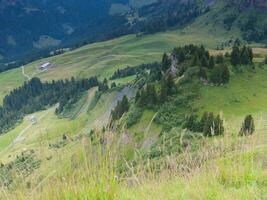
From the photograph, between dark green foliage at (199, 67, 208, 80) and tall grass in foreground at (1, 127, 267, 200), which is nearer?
tall grass in foreground at (1, 127, 267, 200)

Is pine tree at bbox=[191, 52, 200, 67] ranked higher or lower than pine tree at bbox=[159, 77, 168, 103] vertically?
higher

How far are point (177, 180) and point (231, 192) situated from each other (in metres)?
2.00

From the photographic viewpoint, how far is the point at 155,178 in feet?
41.3

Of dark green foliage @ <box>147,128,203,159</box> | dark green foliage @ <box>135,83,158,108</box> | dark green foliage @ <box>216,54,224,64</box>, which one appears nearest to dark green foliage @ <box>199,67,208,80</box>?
dark green foliage @ <box>216,54,224,64</box>

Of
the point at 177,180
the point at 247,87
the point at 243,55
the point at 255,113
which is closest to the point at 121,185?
the point at 177,180

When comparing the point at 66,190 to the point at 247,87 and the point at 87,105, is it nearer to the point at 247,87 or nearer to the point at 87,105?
the point at 247,87

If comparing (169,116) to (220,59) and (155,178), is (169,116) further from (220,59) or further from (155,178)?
(155,178)

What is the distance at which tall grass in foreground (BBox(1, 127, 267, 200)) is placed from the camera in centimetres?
1023

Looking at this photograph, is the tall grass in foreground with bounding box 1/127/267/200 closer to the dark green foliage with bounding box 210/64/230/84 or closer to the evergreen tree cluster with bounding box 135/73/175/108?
the dark green foliage with bounding box 210/64/230/84

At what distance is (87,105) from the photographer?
19212 centimetres

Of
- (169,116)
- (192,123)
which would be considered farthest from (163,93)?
(192,123)

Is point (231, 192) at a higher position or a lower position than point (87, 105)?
higher

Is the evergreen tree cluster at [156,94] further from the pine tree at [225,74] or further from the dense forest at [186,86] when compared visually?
the pine tree at [225,74]

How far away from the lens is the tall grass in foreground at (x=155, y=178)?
1023 cm
